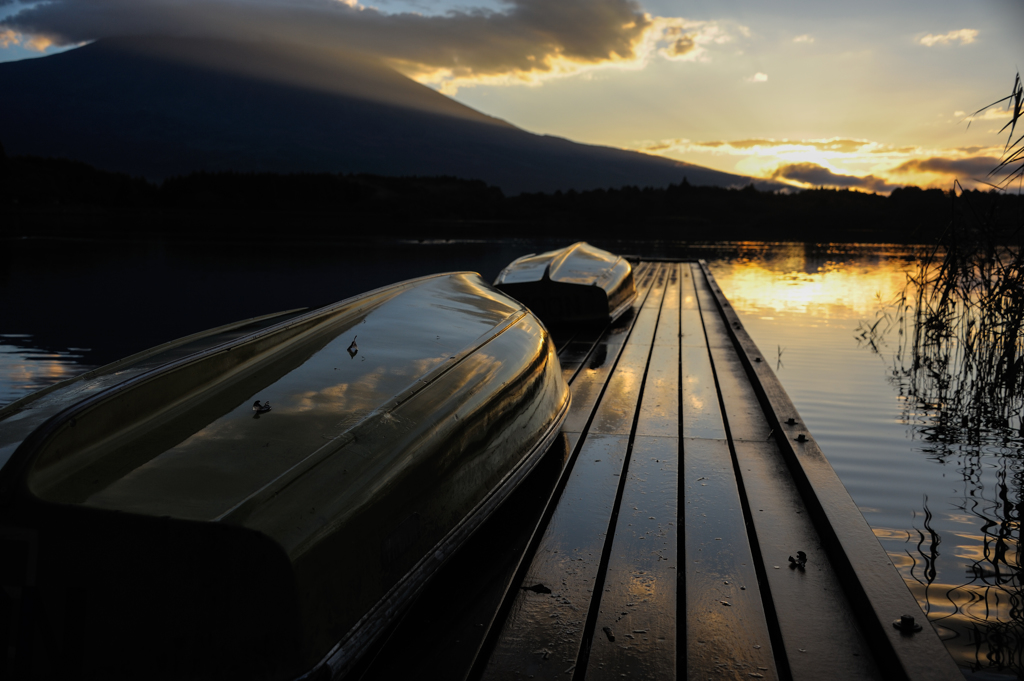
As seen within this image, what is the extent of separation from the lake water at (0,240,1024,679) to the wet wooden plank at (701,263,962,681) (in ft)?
1.34

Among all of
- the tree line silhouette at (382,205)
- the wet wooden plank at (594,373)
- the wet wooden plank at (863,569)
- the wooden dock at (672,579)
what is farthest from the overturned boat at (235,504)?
the tree line silhouette at (382,205)

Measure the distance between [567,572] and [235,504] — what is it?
1.07 metres

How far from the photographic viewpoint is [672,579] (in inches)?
79.5

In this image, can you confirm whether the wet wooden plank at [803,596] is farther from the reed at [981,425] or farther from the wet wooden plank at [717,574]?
the reed at [981,425]

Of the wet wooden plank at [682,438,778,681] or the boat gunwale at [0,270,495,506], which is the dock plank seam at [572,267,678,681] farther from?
the boat gunwale at [0,270,495,506]

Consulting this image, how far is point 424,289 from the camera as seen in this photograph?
3.78 m

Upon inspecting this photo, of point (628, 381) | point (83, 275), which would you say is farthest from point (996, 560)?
point (83, 275)

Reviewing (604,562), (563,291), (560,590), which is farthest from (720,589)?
(563,291)

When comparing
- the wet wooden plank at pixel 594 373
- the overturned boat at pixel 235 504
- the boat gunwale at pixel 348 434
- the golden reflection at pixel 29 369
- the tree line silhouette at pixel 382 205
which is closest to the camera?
the overturned boat at pixel 235 504

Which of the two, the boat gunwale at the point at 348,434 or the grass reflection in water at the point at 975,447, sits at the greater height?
the boat gunwale at the point at 348,434

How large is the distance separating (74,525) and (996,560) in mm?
3236

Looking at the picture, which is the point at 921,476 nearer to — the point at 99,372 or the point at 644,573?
the point at 644,573

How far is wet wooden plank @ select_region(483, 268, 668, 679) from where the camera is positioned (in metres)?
1.67

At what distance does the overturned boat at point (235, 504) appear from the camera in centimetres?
128
